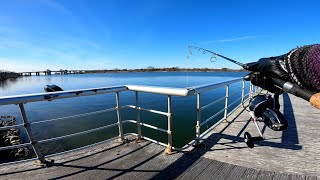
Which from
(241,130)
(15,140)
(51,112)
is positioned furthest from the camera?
(51,112)

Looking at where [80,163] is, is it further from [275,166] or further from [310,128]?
[310,128]

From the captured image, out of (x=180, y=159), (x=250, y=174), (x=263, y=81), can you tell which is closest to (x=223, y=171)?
(x=250, y=174)

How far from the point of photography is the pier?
2768 mm

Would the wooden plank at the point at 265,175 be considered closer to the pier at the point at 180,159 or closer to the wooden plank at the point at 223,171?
the pier at the point at 180,159

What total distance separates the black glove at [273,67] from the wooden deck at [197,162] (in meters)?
1.94

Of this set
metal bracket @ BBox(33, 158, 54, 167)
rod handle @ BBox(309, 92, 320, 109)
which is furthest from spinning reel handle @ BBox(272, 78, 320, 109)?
metal bracket @ BBox(33, 158, 54, 167)

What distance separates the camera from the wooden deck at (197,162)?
277 cm

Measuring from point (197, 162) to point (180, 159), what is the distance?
293 millimetres

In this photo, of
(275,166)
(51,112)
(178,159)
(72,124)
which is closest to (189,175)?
(178,159)

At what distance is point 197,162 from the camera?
3.11 meters

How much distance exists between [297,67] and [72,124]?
48.7ft

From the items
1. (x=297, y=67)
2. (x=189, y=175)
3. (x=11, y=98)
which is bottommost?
(x=189, y=175)

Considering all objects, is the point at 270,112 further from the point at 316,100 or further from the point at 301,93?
the point at 316,100

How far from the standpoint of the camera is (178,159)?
320 centimetres
